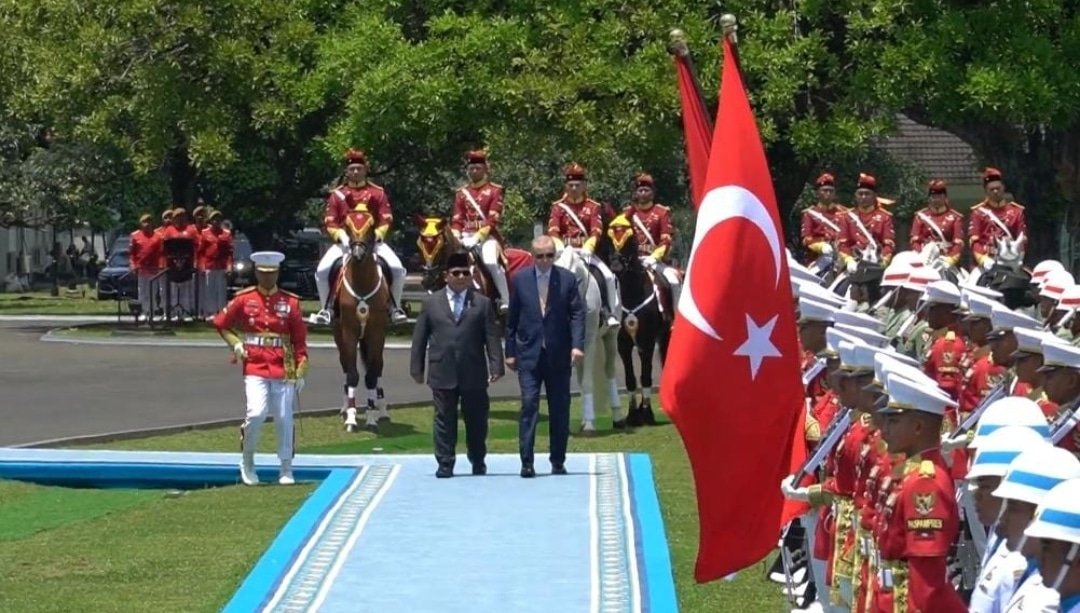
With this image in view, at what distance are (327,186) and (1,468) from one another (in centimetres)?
2762

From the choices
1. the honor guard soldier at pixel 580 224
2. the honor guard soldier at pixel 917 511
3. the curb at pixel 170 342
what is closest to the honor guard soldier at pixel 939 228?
the honor guard soldier at pixel 580 224

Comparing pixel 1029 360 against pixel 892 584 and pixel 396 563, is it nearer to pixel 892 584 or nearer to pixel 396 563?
pixel 892 584

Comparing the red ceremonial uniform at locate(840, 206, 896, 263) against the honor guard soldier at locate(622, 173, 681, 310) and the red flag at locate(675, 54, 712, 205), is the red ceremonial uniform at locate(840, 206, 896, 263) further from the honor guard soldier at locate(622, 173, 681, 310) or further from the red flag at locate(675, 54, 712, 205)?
the red flag at locate(675, 54, 712, 205)

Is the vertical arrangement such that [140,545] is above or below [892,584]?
below

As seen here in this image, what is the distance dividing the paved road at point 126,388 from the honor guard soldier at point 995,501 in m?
16.5

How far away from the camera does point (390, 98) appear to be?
32656 millimetres

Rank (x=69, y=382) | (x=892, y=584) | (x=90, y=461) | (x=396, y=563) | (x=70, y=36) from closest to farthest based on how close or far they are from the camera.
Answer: (x=892, y=584) < (x=396, y=563) < (x=90, y=461) < (x=69, y=382) < (x=70, y=36)

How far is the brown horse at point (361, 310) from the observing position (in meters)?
21.8

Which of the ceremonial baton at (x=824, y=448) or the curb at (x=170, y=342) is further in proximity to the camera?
the curb at (x=170, y=342)

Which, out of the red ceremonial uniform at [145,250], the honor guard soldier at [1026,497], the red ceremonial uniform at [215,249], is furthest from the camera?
the red ceremonial uniform at [215,249]

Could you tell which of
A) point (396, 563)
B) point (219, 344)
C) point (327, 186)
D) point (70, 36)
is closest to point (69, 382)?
point (219, 344)

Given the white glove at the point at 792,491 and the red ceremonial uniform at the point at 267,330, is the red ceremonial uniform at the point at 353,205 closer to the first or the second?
the red ceremonial uniform at the point at 267,330

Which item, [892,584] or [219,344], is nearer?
[892,584]

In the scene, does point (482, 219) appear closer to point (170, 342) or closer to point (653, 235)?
point (653, 235)
